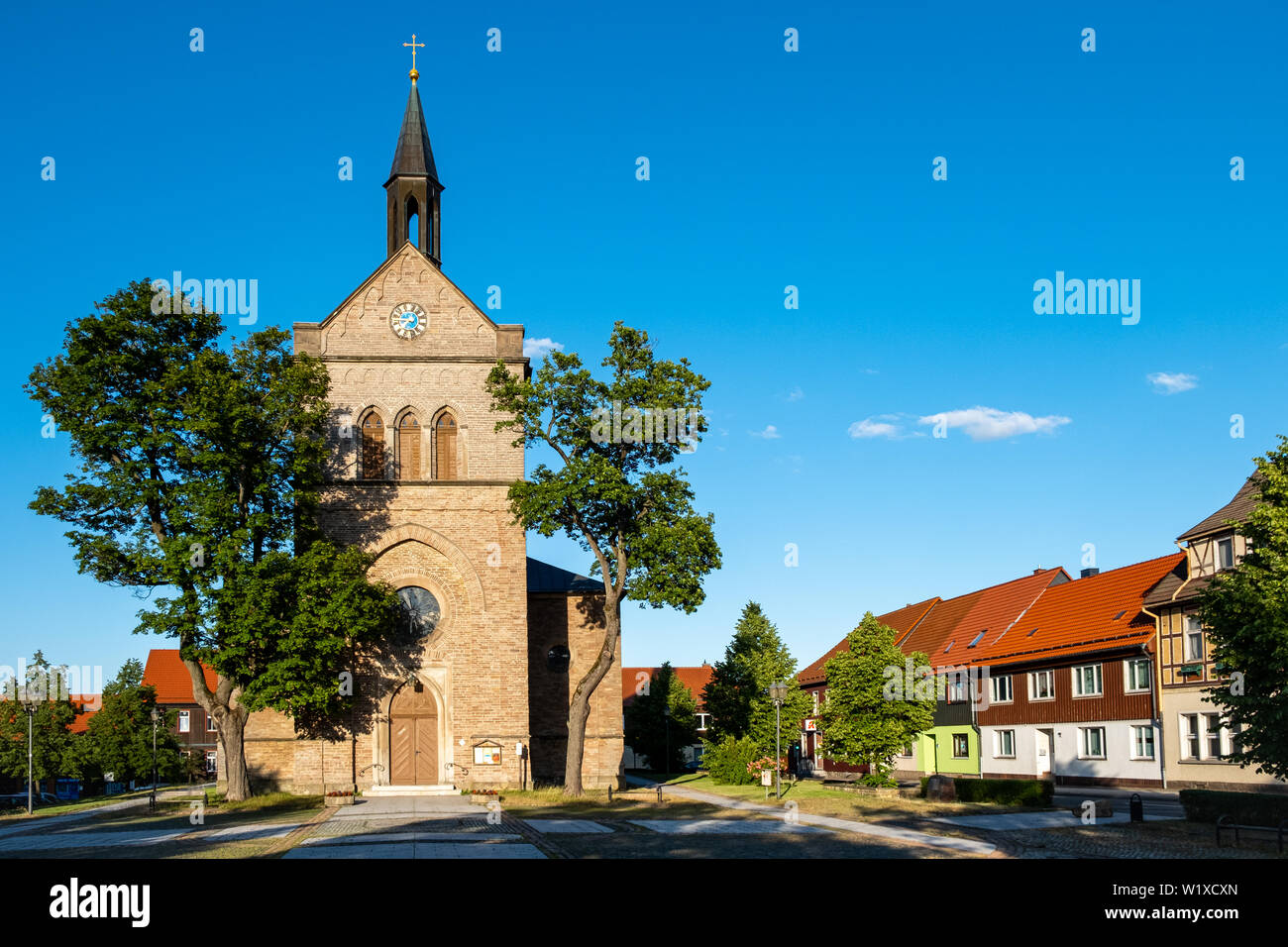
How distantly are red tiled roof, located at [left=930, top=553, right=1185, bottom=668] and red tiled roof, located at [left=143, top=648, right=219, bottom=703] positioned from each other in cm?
6143

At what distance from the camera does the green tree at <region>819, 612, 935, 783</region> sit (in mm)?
39844

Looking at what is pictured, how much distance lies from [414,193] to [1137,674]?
111ft

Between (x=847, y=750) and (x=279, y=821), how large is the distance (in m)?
19.7

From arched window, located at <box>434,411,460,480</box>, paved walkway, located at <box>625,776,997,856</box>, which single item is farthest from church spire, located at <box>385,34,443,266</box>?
paved walkway, located at <box>625,776,997,856</box>

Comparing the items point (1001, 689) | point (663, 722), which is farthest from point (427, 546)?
point (663, 722)

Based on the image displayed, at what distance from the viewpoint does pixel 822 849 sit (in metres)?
20.5

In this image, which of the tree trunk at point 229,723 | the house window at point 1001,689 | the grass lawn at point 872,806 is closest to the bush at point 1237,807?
the grass lawn at point 872,806

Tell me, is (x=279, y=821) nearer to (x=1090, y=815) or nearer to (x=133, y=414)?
(x=133, y=414)

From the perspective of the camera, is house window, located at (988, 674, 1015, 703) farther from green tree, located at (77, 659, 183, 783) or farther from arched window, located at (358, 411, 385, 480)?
green tree, located at (77, 659, 183, 783)

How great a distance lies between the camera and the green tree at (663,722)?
229 ft

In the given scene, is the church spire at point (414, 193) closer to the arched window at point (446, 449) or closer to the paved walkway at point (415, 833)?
the arched window at point (446, 449)

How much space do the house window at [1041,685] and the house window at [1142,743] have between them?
19.0 feet
